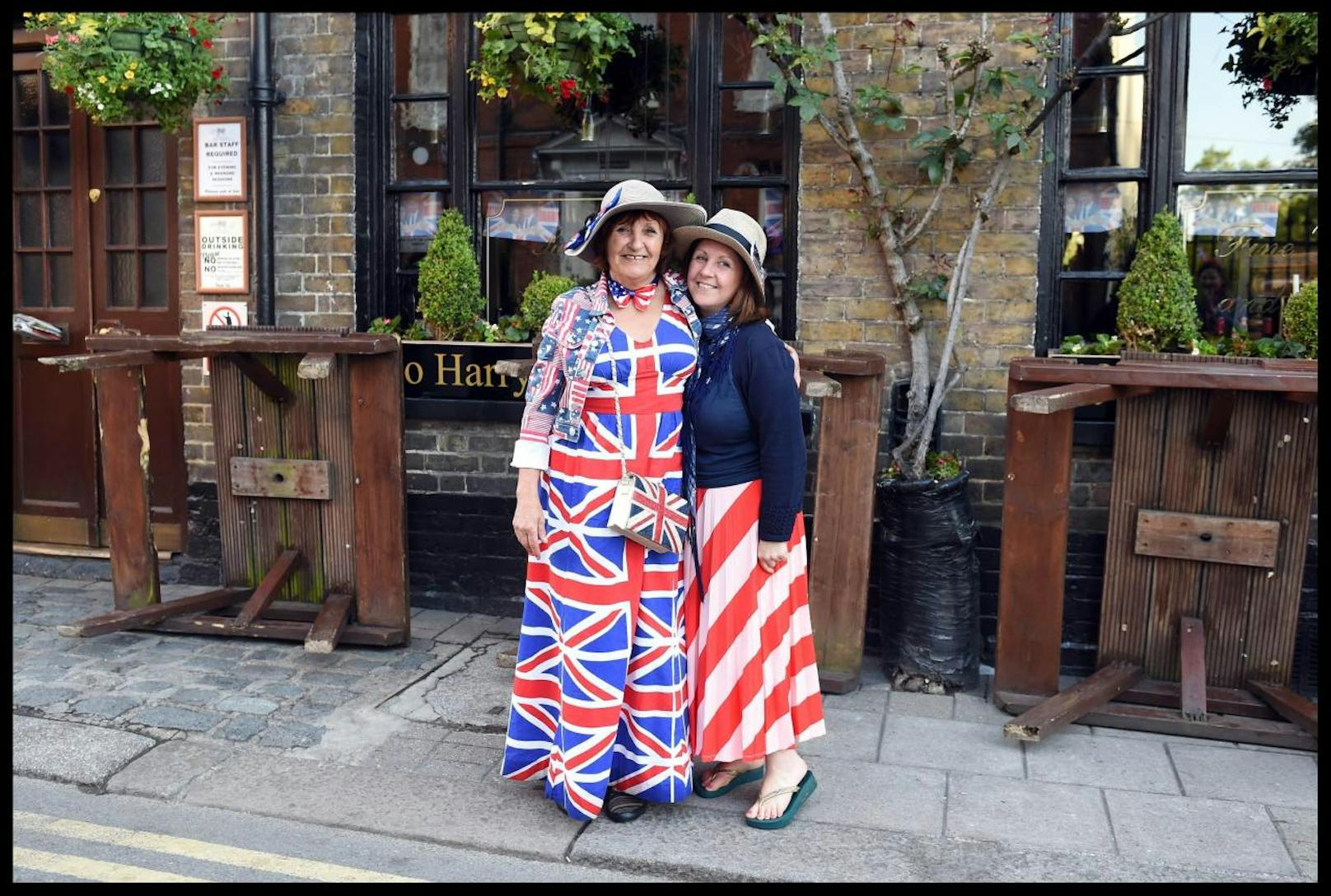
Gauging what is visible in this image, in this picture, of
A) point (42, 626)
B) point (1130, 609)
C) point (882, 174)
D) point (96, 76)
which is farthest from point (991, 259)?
point (42, 626)

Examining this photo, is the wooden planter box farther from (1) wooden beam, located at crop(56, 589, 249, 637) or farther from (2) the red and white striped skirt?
(1) wooden beam, located at crop(56, 589, 249, 637)

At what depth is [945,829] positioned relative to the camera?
371 cm

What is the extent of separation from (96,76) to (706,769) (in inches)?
162

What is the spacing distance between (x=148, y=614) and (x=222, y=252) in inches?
76.6

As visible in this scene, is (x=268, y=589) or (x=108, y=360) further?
(x=268, y=589)

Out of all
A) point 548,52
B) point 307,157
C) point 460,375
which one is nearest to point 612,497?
point 548,52

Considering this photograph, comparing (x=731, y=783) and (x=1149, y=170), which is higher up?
(x=1149, y=170)

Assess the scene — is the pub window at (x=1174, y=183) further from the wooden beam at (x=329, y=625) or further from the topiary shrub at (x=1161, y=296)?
the wooden beam at (x=329, y=625)

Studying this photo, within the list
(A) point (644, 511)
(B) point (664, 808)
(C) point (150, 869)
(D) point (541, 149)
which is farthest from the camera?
(D) point (541, 149)

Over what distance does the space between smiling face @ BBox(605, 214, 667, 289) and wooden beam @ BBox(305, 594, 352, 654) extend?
7.97 feet

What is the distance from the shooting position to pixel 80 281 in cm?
680

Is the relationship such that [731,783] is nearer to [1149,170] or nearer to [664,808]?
[664,808]

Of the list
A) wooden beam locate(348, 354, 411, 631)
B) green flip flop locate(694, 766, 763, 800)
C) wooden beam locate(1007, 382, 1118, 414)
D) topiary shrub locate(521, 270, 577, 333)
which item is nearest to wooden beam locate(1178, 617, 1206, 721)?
wooden beam locate(1007, 382, 1118, 414)

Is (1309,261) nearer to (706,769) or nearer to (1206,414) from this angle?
(1206,414)
